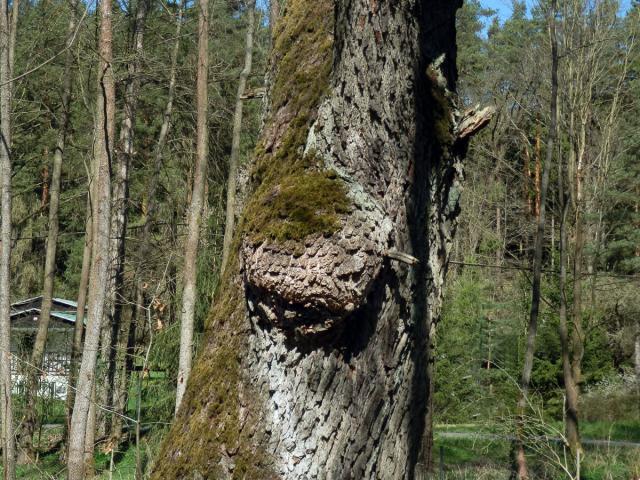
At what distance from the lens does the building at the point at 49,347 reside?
48.0 ft

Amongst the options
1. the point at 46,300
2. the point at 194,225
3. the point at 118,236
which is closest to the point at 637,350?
the point at 118,236

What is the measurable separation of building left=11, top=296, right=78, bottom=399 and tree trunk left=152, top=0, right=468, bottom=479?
20.1 ft

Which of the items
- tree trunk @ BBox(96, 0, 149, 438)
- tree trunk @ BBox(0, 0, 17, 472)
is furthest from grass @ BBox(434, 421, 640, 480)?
tree trunk @ BBox(96, 0, 149, 438)

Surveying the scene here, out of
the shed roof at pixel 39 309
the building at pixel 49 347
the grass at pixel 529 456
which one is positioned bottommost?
the grass at pixel 529 456

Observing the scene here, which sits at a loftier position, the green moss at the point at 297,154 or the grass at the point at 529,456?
the green moss at the point at 297,154

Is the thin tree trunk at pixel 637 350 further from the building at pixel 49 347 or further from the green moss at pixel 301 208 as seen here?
the green moss at pixel 301 208

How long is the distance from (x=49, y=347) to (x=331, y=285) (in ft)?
61.8

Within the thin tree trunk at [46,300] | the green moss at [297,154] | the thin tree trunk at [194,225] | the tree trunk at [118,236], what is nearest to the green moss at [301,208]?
the green moss at [297,154]

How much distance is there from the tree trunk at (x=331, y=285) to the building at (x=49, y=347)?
612cm

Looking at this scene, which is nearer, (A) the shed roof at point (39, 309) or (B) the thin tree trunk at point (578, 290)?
(B) the thin tree trunk at point (578, 290)

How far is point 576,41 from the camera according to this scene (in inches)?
606

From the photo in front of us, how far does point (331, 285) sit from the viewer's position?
2.82m

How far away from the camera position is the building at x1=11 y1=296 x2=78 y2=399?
14625 millimetres

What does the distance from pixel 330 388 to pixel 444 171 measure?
1.13 meters
